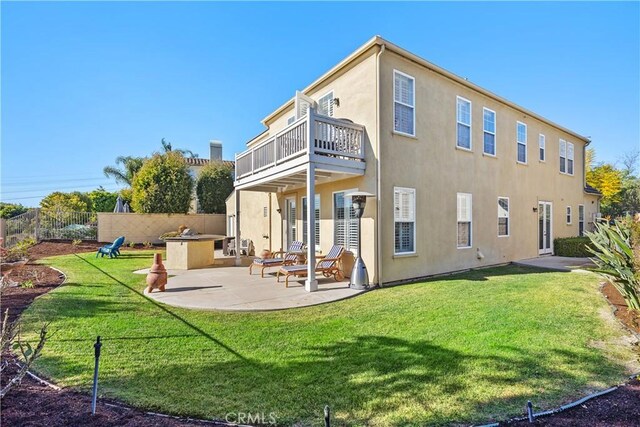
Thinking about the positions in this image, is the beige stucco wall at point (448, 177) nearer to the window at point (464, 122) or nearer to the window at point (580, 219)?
the window at point (464, 122)

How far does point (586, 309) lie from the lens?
629 cm

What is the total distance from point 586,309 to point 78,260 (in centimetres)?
1772

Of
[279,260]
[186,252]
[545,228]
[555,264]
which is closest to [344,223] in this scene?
[279,260]

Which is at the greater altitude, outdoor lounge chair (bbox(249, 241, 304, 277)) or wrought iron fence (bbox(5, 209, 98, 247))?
wrought iron fence (bbox(5, 209, 98, 247))

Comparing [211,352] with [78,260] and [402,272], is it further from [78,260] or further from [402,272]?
[78,260]

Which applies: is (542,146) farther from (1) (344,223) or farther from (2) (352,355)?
(2) (352,355)

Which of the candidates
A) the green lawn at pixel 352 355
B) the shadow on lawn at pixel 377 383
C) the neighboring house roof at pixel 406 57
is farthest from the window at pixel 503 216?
the shadow on lawn at pixel 377 383

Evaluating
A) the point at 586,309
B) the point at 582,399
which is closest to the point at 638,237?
the point at 582,399

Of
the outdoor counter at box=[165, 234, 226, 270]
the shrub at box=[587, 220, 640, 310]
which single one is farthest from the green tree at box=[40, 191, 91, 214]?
the shrub at box=[587, 220, 640, 310]

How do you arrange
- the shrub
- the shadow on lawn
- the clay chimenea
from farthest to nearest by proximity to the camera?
the clay chimenea → the shrub → the shadow on lawn

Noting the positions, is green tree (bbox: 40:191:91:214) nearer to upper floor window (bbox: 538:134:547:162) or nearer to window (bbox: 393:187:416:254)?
window (bbox: 393:187:416:254)

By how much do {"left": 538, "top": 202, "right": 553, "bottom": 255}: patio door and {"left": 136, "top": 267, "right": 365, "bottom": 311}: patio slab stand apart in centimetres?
1162

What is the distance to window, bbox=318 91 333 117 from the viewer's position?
1097 cm

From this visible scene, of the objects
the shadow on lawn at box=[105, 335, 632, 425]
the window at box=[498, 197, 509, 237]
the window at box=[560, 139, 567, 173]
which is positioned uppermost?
the window at box=[560, 139, 567, 173]
